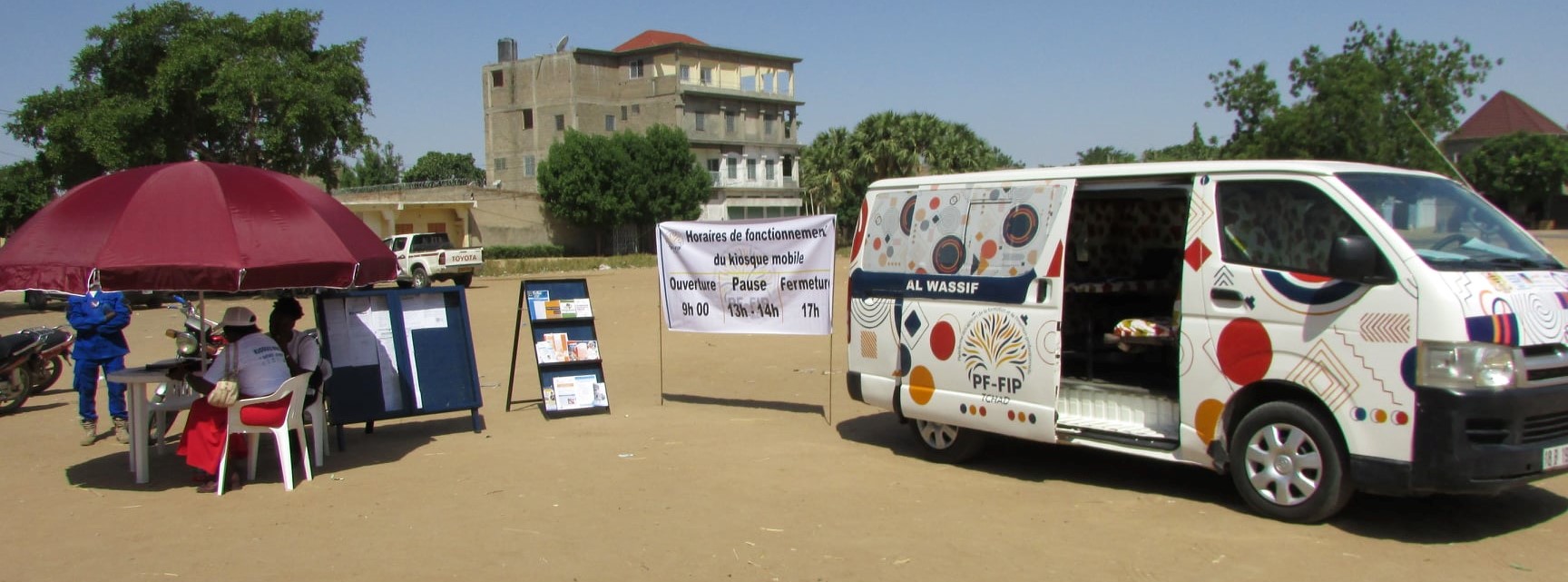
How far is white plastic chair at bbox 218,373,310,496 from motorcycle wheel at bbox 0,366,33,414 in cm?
570

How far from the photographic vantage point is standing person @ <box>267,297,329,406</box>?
8.16 m

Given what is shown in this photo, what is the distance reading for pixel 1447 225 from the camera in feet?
20.2

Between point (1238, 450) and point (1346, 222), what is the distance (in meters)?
1.46

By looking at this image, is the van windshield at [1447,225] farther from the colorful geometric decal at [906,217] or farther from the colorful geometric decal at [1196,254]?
the colorful geometric decal at [906,217]

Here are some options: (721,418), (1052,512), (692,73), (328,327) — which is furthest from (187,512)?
(692,73)

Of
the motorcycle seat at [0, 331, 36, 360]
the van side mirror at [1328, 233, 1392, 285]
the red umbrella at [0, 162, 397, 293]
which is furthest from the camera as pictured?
the motorcycle seat at [0, 331, 36, 360]

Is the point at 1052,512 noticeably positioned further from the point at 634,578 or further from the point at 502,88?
the point at 502,88

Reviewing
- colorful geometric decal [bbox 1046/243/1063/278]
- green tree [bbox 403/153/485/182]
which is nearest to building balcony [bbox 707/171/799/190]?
green tree [bbox 403/153/485/182]

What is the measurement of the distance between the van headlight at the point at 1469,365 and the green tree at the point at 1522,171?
60.6 meters

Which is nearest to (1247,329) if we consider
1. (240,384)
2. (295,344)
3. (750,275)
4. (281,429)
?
(750,275)

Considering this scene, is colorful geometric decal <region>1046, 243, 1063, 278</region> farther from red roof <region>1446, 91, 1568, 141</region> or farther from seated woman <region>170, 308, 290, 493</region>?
red roof <region>1446, 91, 1568, 141</region>

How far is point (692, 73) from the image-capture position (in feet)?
225

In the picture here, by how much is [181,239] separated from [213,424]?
1.46 metres

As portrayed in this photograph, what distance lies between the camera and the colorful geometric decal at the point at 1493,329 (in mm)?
5461
